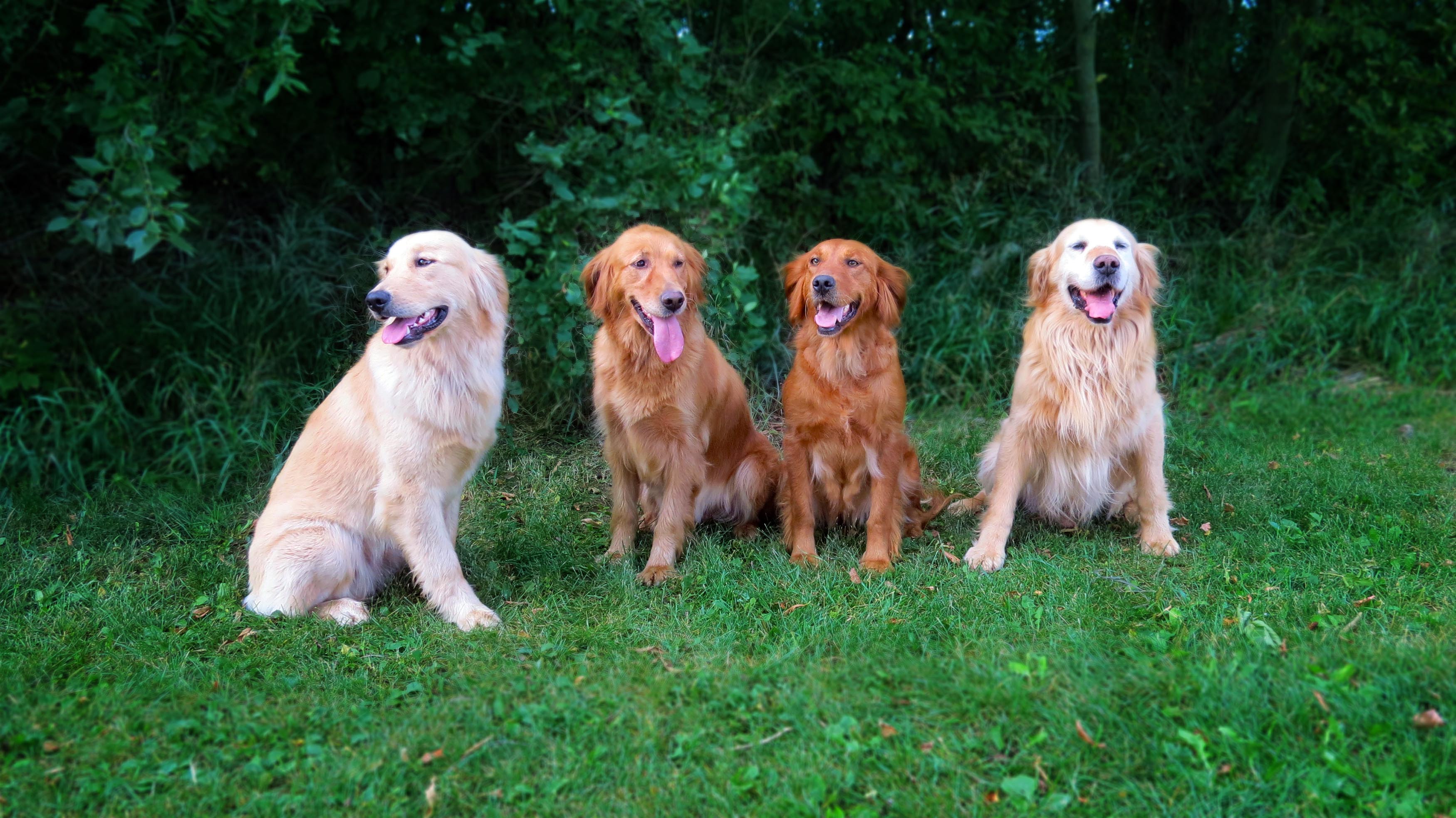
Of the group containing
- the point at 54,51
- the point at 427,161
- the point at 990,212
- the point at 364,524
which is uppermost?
the point at 54,51

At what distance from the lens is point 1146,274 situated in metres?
4.02

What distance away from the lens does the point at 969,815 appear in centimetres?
240

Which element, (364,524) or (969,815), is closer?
(969,815)

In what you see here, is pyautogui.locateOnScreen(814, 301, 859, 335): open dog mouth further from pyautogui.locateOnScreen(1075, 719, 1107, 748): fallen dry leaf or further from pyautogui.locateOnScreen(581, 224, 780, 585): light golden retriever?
pyautogui.locateOnScreen(1075, 719, 1107, 748): fallen dry leaf

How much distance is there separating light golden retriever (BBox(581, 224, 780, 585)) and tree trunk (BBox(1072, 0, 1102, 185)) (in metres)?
4.50

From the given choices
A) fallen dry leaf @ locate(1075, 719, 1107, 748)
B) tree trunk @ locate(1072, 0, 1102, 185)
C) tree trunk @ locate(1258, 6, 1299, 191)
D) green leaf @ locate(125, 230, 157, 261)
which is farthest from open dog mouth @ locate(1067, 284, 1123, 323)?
tree trunk @ locate(1258, 6, 1299, 191)

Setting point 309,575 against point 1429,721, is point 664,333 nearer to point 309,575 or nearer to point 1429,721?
point 309,575

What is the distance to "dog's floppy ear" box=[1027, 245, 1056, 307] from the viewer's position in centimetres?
405

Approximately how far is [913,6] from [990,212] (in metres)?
1.53

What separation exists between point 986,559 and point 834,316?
3.65ft

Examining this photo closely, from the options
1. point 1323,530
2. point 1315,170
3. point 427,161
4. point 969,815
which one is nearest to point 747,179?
point 427,161

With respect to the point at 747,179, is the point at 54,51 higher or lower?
higher

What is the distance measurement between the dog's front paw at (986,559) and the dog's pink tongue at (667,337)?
139cm

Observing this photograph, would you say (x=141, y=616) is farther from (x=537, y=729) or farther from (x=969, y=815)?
(x=969, y=815)
